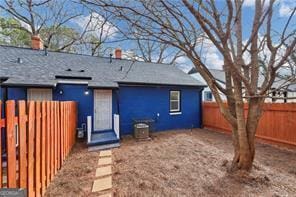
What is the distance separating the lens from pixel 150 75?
11383mm

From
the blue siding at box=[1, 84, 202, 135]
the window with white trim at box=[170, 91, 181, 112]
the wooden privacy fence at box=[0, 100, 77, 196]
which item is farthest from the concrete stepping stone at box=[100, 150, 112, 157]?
the window with white trim at box=[170, 91, 181, 112]

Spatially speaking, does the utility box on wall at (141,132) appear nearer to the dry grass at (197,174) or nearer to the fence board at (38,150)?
the dry grass at (197,174)

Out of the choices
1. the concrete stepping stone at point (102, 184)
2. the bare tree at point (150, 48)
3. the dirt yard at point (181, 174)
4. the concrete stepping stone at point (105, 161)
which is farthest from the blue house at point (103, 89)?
the concrete stepping stone at point (102, 184)

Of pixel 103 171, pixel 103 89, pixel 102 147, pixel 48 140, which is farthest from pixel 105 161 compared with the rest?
pixel 103 89

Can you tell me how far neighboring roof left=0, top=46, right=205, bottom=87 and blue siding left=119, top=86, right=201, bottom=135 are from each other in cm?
56

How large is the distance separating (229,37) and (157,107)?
6.96 metres

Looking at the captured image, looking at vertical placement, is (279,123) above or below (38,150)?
below

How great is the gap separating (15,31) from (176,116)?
17.2 metres

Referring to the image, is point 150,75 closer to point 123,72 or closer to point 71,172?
point 123,72

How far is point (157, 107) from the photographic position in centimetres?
1072

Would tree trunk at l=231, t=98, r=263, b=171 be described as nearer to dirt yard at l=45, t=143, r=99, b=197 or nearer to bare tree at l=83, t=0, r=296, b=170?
bare tree at l=83, t=0, r=296, b=170

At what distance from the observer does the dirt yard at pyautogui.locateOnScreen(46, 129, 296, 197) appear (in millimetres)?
3558

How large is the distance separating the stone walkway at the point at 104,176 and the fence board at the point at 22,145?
61.1 inches

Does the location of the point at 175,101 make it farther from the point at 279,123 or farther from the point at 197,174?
the point at 197,174
